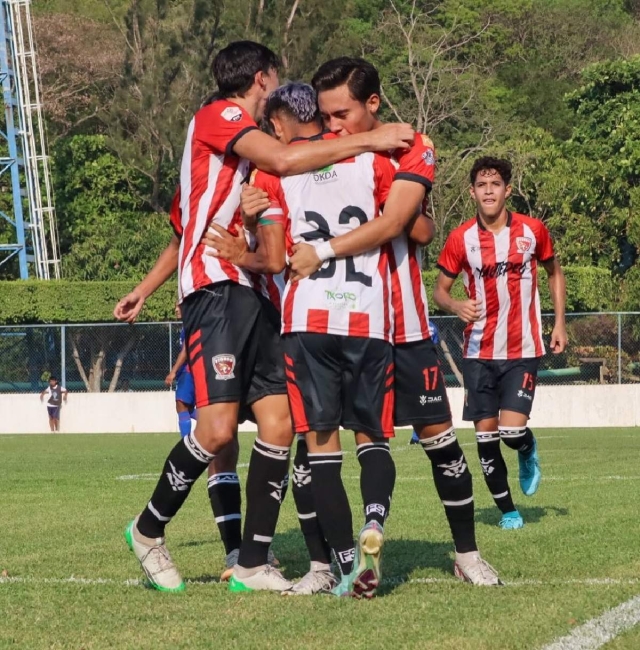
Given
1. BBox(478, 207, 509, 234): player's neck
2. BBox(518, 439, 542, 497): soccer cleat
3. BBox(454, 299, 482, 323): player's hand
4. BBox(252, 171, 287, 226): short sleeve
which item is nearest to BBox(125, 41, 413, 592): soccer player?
BBox(252, 171, 287, 226): short sleeve

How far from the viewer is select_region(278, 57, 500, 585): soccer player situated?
5207 mm

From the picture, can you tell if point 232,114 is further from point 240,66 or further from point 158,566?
point 158,566

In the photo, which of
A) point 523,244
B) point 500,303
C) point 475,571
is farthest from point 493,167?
point 475,571

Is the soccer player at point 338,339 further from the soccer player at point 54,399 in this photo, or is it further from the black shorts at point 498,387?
the soccer player at point 54,399

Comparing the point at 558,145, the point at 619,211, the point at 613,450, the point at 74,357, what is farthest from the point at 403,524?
the point at 558,145

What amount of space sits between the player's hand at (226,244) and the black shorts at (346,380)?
1.53ft

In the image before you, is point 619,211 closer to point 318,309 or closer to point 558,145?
point 558,145

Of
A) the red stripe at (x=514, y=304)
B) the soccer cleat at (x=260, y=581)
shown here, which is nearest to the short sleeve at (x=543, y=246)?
the red stripe at (x=514, y=304)

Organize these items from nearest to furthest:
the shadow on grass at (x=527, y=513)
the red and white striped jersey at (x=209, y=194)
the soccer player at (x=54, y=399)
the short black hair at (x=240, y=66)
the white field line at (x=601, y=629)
Answer: 1. the white field line at (x=601, y=629)
2. the red and white striped jersey at (x=209, y=194)
3. the short black hair at (x=240, y=66)
4. the shadow on grass at (x=527, y=513)
5. the soccer player at (x=54, y=399)

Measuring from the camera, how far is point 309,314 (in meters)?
5.25

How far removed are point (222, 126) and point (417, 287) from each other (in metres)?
1.08

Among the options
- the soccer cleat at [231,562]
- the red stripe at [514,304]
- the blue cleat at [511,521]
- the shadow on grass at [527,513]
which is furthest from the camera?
the red stripe at [514,304]

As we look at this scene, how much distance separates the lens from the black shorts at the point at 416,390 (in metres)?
5.35

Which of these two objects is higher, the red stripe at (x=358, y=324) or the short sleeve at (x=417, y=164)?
the short sleeve at (x=417, y=164)
